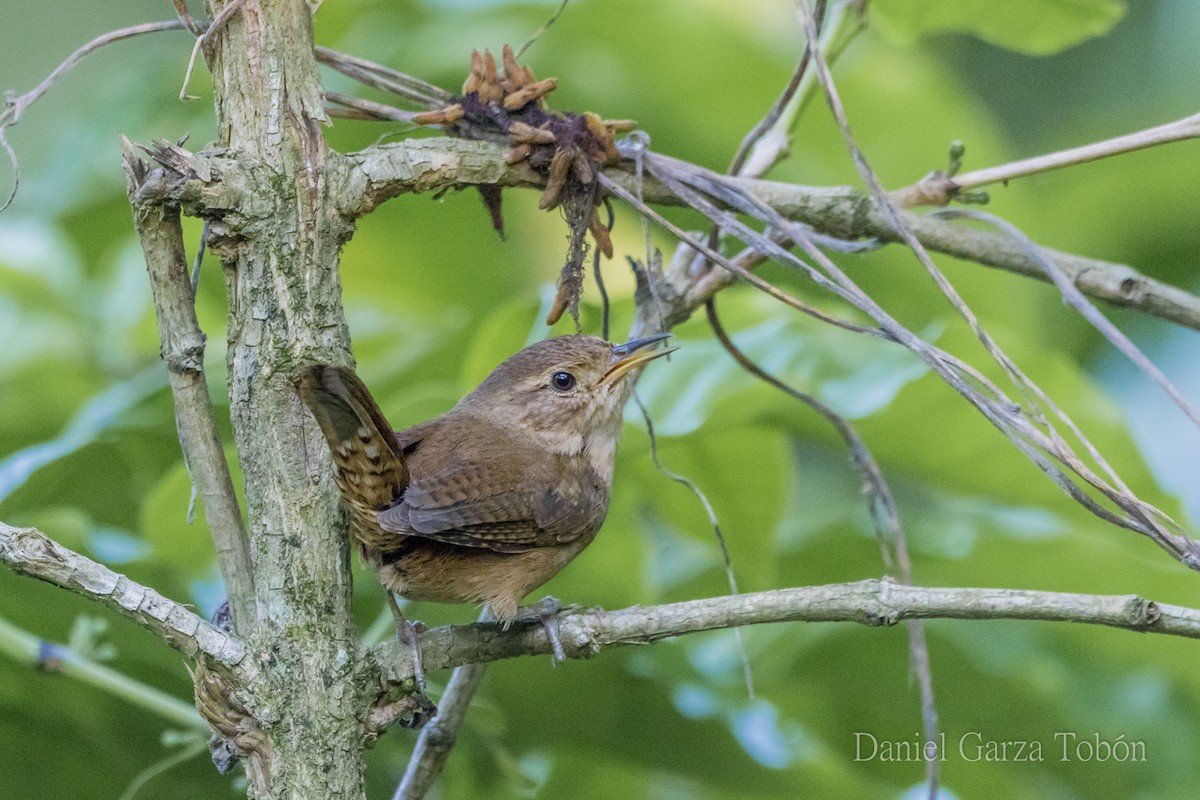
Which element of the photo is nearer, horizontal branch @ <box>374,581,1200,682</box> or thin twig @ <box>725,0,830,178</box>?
horizontal branch @ <box>374,581,1200,682</box>

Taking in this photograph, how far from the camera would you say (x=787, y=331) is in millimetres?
2354

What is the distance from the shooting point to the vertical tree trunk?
56.9 inches

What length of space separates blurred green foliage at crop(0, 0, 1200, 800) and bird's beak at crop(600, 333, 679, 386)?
0.12 metres

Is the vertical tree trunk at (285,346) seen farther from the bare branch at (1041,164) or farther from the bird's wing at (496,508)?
the bare branch at (1041,164)

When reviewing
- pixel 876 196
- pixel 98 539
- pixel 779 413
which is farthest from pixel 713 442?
pixel 98 539

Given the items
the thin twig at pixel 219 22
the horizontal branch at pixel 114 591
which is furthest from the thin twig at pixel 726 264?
the horizontal branch at pixel 114 591

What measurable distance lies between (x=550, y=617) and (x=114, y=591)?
2.04 feet

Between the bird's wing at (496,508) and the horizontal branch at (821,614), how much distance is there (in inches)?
10.6

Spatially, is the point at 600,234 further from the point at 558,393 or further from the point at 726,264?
the point at 558,393

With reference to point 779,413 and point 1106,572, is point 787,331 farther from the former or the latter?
point 1106,572

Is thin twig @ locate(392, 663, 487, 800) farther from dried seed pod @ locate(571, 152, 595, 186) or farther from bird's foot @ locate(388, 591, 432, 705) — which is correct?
dried seed pod @ locate(571, 152, 595, 186)

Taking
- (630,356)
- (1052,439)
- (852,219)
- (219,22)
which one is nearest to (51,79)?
(219,22)

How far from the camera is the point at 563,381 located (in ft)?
7.70

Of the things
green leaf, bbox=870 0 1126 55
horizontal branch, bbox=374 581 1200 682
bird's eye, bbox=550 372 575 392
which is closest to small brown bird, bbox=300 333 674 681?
bird's eye, bbox=550 372 575 392
